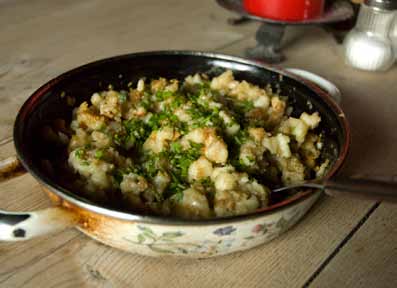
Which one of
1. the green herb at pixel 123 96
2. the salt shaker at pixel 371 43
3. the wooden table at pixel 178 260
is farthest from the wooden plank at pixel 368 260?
the salt shaker at pixel 371 43

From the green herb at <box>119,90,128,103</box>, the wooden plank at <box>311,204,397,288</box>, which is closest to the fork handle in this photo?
the wooden plank at <box>311,204,397,288</box>

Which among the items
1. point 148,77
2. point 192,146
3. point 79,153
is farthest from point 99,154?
point 148,77

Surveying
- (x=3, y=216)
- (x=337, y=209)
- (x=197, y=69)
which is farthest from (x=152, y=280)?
(x=197, y=69)

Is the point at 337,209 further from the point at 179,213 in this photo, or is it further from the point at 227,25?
the point at 227,25

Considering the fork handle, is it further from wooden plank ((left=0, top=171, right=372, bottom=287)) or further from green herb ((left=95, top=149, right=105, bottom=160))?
green herb ((left=95, top=149, right=105, bottom=160))

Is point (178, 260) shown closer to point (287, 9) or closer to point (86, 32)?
point (287, 9)

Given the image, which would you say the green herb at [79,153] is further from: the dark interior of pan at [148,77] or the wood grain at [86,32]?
the wood grain at [86,32]
